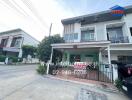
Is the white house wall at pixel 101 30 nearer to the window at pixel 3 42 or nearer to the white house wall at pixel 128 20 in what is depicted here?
the white house wall at pixel 128 20

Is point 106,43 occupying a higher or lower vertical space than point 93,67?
higher

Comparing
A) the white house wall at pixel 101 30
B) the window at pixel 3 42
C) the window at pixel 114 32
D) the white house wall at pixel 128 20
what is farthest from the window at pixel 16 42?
the white house wall at pixel 128 20

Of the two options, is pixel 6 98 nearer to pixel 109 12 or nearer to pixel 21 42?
pixel 109 12

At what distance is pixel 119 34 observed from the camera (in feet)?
36.9

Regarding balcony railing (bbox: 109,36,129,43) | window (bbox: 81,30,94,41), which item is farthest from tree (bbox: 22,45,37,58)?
balcony railing (bbox: 109,36,129,43)

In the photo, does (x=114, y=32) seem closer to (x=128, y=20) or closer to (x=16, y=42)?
(x=128, y=20)

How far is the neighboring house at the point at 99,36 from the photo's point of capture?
939cm

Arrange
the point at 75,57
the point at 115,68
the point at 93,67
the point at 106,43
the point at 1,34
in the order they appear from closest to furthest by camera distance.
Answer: the point at 115,68, the point at 106,43, the point at 93,67, the point at 75,57, the point at 1,34

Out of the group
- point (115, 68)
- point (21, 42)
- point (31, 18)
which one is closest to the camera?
point (115, 68)

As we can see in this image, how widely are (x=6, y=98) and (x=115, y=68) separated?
617cm

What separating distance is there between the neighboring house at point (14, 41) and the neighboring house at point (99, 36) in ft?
47.8

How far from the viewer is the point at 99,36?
1121 centimetres

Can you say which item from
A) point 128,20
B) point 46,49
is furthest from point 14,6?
point 128,20

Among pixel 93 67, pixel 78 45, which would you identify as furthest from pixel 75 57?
pixel 78 45
